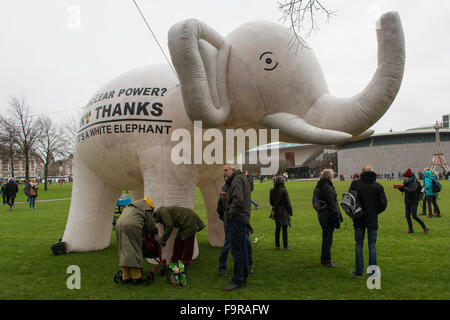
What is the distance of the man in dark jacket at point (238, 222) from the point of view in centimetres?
433

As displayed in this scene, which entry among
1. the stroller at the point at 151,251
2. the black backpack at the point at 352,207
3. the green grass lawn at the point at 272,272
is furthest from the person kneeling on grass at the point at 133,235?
the black backpack at the point at 352,207

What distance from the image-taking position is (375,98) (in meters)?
3.94

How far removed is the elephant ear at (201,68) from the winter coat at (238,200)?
804 mm

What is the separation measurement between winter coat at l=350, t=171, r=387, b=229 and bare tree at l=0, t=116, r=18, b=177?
3267cm

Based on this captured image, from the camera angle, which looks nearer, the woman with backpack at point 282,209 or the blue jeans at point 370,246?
the blue jeans at point 370,246

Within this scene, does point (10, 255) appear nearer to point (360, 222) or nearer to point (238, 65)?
point (238, 65)

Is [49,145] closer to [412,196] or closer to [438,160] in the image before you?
[412,196]

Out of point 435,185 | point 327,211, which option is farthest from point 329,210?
point 435,185

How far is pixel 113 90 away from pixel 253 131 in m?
2.42

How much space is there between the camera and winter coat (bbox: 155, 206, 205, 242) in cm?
479

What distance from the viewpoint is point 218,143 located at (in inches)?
211

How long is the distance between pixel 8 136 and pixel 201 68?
108 ft

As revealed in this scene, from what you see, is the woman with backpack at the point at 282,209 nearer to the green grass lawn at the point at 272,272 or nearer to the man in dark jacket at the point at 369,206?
the green grass lawn at the point at 272,272

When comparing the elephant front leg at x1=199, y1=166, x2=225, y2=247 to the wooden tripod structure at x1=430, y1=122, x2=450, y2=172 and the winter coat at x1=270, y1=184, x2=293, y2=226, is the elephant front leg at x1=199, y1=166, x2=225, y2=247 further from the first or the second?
the wooden tripod structure at x1=430, y1=122, x2=450, y2=172
